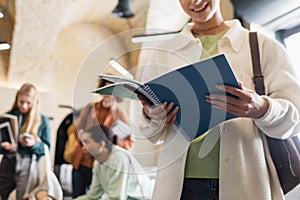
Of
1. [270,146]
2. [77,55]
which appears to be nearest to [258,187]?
[270,146]

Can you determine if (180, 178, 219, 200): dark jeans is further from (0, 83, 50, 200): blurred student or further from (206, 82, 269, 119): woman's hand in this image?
(0, 83, 50, 200): blurred student

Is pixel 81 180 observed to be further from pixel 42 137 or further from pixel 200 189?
pixel 200 189

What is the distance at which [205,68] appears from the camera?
68cm

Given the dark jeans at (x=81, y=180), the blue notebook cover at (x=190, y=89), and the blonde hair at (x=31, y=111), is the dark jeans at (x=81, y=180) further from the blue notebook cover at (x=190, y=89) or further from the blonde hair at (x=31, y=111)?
the blue notebook cover at (x=190, y=89)

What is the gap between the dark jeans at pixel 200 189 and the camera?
2.60 ft

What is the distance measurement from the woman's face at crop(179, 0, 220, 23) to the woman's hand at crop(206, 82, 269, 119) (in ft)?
0.88

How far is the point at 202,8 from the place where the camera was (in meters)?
0.90

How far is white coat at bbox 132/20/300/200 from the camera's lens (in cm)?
77

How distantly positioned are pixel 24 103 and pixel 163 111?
2695 millimetres

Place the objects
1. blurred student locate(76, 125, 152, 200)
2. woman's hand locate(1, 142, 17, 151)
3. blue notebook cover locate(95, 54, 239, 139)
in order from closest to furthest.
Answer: blue notebook cover locate(95, 54, 239, 139) < blurred student locate(76, 125, 152, 200) < woman's hand locate(1, 142, 17, 151)

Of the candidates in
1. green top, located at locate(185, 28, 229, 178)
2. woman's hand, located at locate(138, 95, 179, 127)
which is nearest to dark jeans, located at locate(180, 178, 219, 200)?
green top, located at locate(185, 28, 229, 178)

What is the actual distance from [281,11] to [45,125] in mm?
2345

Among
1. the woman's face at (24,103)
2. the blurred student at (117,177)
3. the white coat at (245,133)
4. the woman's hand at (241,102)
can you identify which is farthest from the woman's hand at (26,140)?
the woman's hand at (241,102)

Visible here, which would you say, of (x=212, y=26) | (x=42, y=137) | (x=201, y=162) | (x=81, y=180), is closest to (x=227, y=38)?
(x=212, y=26)
